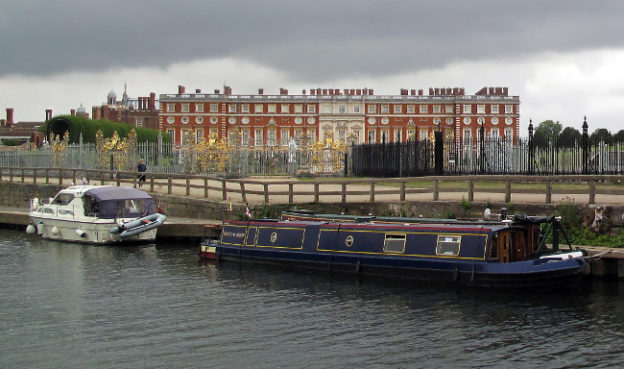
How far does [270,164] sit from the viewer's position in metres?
56.4

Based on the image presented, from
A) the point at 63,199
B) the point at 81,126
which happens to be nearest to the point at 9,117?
the point at 81,126

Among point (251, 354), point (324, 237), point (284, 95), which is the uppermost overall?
point (284, 95)

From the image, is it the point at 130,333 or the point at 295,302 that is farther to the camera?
the point at 295,302

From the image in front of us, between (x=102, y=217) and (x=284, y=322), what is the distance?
1566 centimetres

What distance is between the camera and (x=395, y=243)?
23641 mm

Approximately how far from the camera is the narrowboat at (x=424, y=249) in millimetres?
21359

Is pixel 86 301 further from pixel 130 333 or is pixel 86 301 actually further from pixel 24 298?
pixel 130 333

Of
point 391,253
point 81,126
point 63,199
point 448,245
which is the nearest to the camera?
point 448,245

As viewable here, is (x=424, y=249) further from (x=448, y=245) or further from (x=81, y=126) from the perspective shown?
(x=81, y=126)

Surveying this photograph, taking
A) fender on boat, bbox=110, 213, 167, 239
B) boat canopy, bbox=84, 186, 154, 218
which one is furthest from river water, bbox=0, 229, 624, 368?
boat canopy, bbox=84, 186, 154, 218

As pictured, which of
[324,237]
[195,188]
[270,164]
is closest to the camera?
[324,237]

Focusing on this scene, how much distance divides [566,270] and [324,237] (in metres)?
7.36

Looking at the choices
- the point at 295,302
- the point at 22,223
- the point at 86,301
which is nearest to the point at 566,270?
the point at 295,302

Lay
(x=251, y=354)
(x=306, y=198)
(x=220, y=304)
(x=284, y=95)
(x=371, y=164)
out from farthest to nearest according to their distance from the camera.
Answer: (x=284, y=95) → (x=371, y=164) → (x=306, y=198) → (x=220, y=304) → (x=251, y=354)
